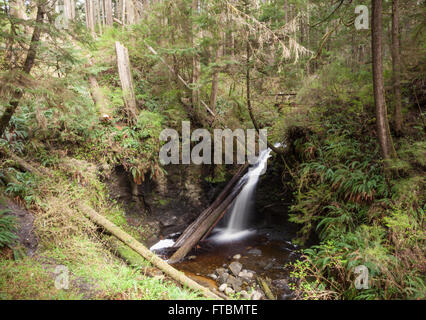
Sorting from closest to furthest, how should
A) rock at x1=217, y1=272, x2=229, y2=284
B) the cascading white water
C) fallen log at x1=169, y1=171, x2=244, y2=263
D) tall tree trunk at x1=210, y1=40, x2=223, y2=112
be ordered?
1. rock at x1=217, y1=272, x2=229, y2=284
2. fallen log at x1=169, y1=171, x2=244, y2=263
3. tall tree trunk at x1=210, y1=40, x2=223, y2=112
4. the cascading white water

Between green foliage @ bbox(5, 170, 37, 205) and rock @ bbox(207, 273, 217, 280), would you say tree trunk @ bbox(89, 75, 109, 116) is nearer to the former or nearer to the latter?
green foliage @ bbox(5, 170, 37, 205)

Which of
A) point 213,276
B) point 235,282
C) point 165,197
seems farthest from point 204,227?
point 235,282

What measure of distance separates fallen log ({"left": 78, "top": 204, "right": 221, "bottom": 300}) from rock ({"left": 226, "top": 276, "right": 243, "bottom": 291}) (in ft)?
3.86

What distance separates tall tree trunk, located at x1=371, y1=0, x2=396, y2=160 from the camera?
5.53 metres

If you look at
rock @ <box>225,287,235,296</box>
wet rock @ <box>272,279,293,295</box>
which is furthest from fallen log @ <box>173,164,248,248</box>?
wet rock @ <box>272,279,293,295</box>

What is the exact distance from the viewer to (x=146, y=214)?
8461mm

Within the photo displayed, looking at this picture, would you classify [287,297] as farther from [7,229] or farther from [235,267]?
[7,229]

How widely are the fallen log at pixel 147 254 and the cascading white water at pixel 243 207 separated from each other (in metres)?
3.64

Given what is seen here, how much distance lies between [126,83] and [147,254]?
6.24 meters

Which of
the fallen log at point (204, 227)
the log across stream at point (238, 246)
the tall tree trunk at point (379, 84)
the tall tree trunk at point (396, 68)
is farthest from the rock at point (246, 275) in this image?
the tall tree trunk at point (396, 68)

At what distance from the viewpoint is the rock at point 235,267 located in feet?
20.9

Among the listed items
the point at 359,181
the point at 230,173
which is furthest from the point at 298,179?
the point at 230,173

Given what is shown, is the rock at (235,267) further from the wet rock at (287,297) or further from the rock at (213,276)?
the wet rock at (287,297)

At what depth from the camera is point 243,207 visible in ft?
30.6
